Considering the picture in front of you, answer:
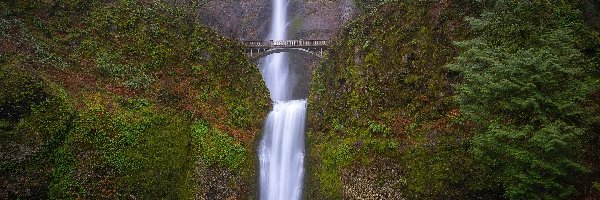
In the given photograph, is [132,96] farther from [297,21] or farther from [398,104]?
[297,21]

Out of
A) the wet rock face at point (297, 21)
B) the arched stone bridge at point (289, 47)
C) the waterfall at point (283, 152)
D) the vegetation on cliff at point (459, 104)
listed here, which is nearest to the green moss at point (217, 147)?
the waterfall at point (283, 152)

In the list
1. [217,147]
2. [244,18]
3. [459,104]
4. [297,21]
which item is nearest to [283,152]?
[217,147]

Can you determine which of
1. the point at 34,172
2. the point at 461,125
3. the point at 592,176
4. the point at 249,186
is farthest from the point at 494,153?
the point at 34,172

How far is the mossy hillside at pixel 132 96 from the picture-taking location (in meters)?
16.0

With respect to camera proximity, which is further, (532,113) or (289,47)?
(289,47)

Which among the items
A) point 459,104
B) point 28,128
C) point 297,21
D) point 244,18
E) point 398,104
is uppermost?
point 244,18

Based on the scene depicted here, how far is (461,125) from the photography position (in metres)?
15.1

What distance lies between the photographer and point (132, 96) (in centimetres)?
1948

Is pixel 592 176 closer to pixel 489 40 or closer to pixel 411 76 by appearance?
pixel 489 40

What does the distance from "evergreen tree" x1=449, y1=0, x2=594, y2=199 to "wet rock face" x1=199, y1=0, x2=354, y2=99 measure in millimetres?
24422

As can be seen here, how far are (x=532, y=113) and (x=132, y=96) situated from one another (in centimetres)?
1636

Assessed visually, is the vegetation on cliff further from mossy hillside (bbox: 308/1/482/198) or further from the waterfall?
the waterfall

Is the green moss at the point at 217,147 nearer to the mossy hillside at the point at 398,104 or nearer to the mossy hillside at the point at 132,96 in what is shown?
the mossy hillside at the point at 132,96

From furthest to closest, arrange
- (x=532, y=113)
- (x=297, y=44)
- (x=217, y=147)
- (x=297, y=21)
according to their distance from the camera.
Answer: (x=297, y=21) < (x=297, y=44) < (x=217, y=147) < (x=532, y=113)
